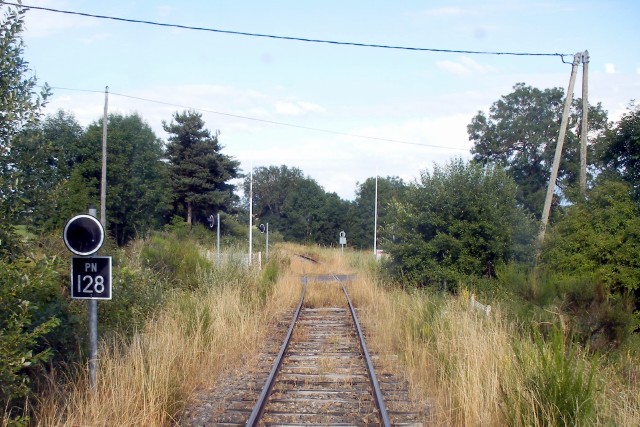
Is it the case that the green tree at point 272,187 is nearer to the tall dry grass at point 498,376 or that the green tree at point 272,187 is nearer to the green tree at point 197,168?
the green tree at point 197,168

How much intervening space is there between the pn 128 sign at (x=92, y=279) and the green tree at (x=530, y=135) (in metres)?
30.8

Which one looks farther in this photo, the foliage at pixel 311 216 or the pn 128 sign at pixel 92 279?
the foliage at pixel 311 216

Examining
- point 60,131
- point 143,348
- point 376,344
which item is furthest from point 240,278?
point 60,131

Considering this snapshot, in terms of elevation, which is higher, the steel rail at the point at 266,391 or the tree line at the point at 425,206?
the tree line at the point at 425,206

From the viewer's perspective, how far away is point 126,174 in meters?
32.8

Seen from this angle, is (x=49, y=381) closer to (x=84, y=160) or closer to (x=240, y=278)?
(x=240, y=278)

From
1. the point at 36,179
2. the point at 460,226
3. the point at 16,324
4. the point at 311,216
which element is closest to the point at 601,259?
the point at 460,226

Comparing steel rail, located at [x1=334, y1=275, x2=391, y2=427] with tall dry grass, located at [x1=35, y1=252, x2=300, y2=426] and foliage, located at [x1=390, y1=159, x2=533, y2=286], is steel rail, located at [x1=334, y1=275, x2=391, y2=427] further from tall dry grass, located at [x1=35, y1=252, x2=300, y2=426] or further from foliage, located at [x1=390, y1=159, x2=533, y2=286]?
foliage, located at [x1=390, y1=159, x2=533, y2=286]

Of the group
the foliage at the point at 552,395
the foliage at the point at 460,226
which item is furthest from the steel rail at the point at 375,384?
the foliage at the point at 460,226

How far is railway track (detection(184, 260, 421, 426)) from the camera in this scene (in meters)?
7.77

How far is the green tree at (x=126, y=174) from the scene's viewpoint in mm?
31516

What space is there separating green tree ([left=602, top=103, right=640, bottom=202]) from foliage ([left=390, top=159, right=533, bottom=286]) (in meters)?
3.09

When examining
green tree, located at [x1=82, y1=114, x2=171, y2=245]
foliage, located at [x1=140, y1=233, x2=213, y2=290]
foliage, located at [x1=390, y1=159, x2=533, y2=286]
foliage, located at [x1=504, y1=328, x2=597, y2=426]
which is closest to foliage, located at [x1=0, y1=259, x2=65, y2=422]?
foliage, located at [x1=504, y1=328, x2=597, y2=426]

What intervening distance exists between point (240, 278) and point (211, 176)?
29.5m
